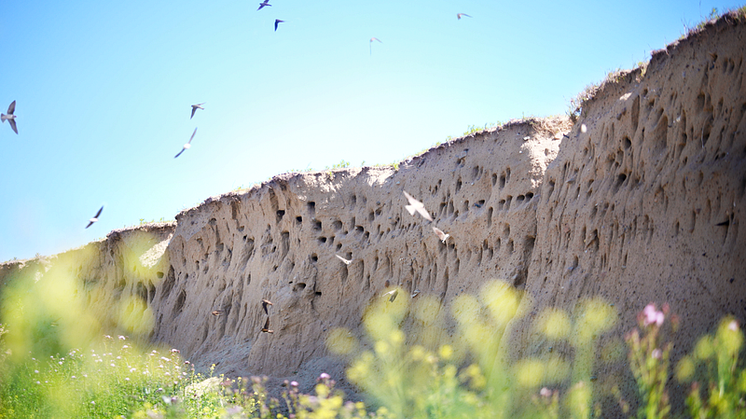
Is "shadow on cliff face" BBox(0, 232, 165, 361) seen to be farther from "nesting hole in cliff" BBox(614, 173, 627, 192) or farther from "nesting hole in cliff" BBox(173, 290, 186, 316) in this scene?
"nesting hole in cliff" BBox(614, 173, 627, 192)

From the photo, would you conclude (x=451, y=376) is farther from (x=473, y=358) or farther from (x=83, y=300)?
(x=83, y=300)

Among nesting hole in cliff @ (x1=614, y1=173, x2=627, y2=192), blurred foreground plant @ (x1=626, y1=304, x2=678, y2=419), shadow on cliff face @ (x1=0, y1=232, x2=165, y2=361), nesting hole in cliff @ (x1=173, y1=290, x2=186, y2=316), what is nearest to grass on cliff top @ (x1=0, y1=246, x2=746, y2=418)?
blurred foreground plant @ (x1=626, y1=304, x2=678, y2=419)

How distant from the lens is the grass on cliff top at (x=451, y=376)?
509 cm

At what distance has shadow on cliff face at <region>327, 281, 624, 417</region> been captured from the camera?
6719 millimetres

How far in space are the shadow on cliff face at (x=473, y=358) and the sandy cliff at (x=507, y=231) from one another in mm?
293

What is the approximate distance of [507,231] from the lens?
32.2 feet

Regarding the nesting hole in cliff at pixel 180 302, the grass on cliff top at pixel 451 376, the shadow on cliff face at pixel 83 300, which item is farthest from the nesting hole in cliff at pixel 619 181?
the shadow on cliff face at pixel 83 300

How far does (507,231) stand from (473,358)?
235 cm

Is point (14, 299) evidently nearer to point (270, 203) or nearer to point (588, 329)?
point (270, 203)

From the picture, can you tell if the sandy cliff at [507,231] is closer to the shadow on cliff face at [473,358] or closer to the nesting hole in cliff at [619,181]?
the nesting hole in cliff at [619,181]

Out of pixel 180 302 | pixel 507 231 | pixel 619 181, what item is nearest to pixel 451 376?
pixel 619 181

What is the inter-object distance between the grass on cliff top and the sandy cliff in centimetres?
30

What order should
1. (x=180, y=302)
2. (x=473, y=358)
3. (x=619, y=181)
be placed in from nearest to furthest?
(x=619, y=181) < (x=473, y=358) < (x=180, y=302)

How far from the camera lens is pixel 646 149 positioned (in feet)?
23.7
